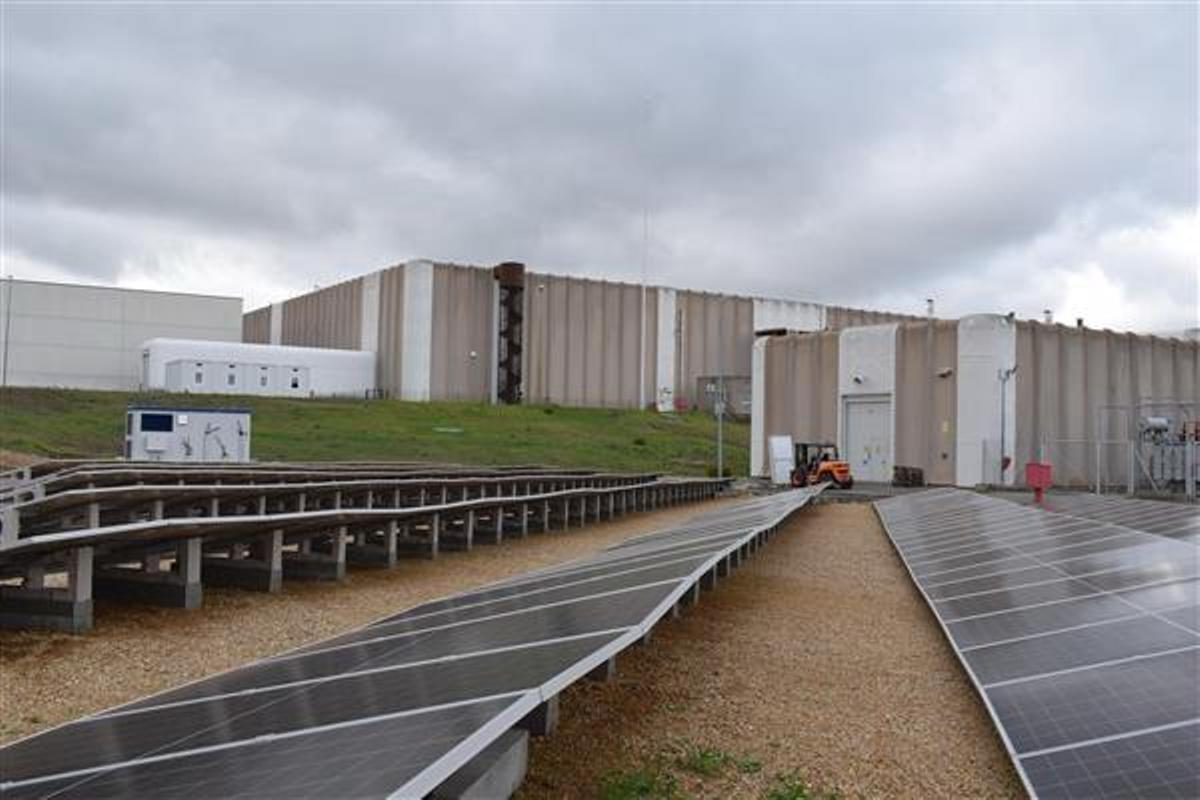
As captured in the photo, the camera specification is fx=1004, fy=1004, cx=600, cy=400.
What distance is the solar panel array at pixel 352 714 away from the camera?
3.49m

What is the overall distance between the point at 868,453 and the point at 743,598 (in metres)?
33.7

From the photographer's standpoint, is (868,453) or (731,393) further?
(731,393)

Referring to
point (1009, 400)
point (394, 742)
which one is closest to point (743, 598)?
point (394, 742)

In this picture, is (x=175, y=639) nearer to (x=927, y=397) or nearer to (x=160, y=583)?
(x=160, y=583)

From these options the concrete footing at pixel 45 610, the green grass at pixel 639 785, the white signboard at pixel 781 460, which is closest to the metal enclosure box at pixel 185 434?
the concrete footing at pixel 45 610

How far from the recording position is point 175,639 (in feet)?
31.7

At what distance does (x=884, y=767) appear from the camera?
6266 mm

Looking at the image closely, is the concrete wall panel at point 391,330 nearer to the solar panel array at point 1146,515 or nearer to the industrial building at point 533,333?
the industrial building at point 533,333

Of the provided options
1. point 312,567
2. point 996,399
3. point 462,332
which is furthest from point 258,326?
point 312,567

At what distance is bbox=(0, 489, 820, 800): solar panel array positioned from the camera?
3.49 m

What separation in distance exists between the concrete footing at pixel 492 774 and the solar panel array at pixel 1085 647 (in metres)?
2.77

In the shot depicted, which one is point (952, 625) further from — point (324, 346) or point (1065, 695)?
point (324, 346)

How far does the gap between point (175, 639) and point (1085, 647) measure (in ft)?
26.5

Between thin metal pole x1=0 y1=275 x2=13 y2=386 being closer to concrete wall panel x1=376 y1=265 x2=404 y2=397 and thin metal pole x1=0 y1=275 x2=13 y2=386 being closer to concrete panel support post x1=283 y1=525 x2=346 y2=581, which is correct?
concrete wall panel x1=376 y1=265 x2=404 y2=397
